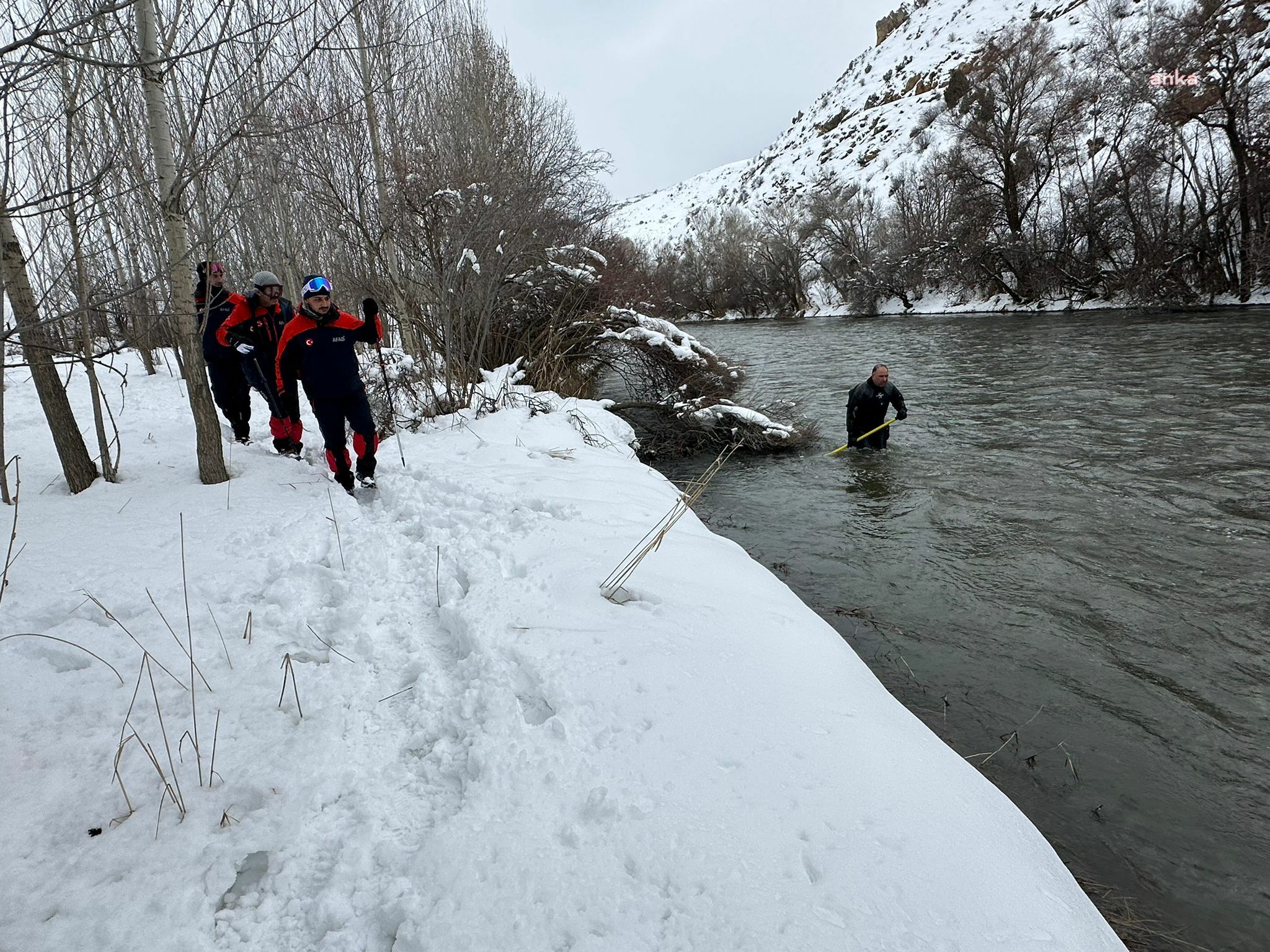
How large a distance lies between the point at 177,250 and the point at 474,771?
4062 millimetres

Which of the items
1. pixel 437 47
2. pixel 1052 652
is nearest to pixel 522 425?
pixel 1052 652

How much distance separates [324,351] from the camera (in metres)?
4.55

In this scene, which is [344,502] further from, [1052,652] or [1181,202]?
[1181,202]

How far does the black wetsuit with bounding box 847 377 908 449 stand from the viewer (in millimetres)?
8586

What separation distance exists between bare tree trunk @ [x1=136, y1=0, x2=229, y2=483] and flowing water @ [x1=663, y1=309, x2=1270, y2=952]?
15.1ft

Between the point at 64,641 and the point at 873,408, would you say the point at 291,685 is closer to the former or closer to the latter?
the point at 64,641

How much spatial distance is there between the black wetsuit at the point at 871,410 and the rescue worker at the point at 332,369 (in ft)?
21.5

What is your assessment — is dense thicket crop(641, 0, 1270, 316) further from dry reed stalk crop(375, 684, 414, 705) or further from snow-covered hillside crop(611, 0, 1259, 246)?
dry reed stalk crop(375, 684, 414, 705)

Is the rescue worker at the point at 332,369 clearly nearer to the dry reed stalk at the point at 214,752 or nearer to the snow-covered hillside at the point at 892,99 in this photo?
the dry reed stalk at the point at 214,752

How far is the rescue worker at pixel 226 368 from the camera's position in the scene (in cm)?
539

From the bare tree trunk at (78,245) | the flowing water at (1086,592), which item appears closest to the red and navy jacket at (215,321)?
the bare tree trunk at (78,245)

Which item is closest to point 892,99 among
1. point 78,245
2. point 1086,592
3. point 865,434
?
point 865,434

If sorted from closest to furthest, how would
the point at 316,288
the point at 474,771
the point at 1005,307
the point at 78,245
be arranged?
1. the point at 474,771
2. the point at 78,245
3. the point at 316,288
4. the point at 1005,307

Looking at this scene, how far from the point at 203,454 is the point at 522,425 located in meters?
3.10
